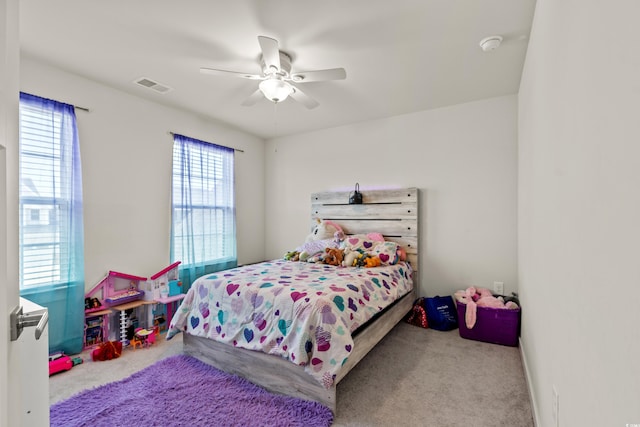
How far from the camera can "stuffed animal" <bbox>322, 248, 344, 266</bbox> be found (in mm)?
3285

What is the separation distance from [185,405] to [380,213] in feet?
9.12

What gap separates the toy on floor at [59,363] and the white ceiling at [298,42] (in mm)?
2416

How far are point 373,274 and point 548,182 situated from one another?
5.59ft

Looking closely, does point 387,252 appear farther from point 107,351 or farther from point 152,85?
point 152,85

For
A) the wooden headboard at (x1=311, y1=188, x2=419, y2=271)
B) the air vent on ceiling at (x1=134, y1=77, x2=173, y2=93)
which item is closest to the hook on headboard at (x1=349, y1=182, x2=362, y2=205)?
the wooden headboard at (x1=311, y1=188, x2=419, y2=271)

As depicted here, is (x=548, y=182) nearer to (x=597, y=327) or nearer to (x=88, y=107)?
(x=597, y=327)

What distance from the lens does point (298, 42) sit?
222 centimetres

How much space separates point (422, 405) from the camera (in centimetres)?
193

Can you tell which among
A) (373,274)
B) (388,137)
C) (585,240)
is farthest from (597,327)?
(388,137)

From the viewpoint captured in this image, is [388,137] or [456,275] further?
[388,137]

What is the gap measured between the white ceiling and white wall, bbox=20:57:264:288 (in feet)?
0.50

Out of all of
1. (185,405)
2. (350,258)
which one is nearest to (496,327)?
(350,258)

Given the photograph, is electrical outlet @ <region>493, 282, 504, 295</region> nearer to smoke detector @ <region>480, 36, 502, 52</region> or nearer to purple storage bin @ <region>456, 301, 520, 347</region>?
purple storage bin @ <region>456, 301, 520, 347</region>

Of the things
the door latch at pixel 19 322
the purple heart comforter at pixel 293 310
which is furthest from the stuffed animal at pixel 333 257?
the door latch at pixel 19 322
